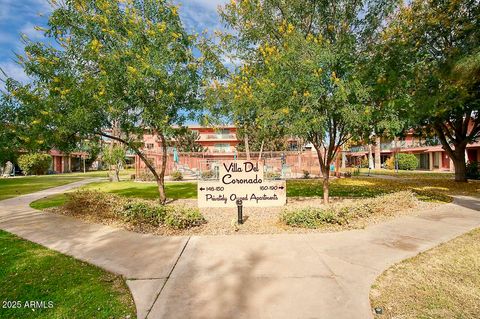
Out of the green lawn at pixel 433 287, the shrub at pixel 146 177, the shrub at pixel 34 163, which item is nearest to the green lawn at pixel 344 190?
the shrub at pixel 146 177

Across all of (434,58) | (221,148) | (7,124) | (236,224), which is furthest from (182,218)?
(221,148)

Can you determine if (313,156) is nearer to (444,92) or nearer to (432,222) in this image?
(444,92)

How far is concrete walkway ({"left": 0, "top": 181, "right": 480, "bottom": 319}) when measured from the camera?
3.52 meters

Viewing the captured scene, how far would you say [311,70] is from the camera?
8.43m

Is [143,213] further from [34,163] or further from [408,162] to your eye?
[408,162]

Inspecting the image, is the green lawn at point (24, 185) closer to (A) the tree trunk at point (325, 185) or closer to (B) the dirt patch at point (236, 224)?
(B) the dirt patch at point (236, 224)

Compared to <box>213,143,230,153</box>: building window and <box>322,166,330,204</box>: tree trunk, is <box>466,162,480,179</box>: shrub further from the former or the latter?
<box>213,143,230,153</box>: building window

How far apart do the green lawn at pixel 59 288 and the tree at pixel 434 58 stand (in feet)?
29.5

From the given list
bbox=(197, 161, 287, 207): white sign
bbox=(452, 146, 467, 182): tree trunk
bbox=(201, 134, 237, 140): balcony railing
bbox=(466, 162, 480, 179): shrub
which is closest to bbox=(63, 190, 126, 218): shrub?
bbox=(197, 161, 287, 207): white sign

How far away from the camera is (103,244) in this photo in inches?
239

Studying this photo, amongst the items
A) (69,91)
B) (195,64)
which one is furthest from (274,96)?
(69,91)

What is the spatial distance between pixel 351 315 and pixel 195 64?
30.5ft

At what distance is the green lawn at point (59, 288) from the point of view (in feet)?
11.2

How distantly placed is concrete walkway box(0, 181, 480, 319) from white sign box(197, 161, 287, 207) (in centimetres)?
336
